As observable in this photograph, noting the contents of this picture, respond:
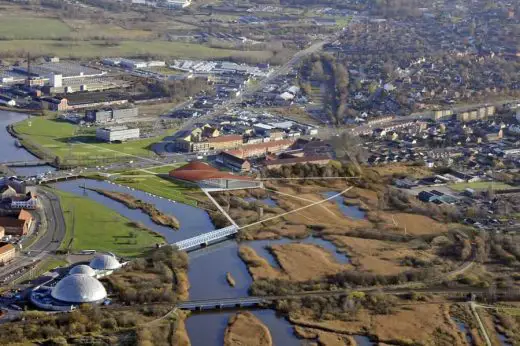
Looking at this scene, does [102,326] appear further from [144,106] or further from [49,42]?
[49,42]

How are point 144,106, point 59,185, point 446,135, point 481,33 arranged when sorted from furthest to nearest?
point 481,33, point 144,106, point 446,135, point 59,185

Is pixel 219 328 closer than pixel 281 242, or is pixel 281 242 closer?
pixel 219 328

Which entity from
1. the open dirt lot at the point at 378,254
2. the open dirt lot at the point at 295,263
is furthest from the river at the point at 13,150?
the open dirt lot at the point at 378,254

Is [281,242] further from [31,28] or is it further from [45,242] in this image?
[31,28]

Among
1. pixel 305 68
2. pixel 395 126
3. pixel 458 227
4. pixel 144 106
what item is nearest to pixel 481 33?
pixel 305 68

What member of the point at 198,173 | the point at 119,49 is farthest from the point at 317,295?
the point at 119,49

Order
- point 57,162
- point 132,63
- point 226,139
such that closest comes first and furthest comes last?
point 57,162, point 226,139, point 132,63

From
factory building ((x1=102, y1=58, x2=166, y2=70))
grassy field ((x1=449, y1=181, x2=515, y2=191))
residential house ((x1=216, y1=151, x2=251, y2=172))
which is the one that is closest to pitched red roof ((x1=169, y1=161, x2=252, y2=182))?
residential house ((x1=216, y1=151, x2=251, y2=172))
